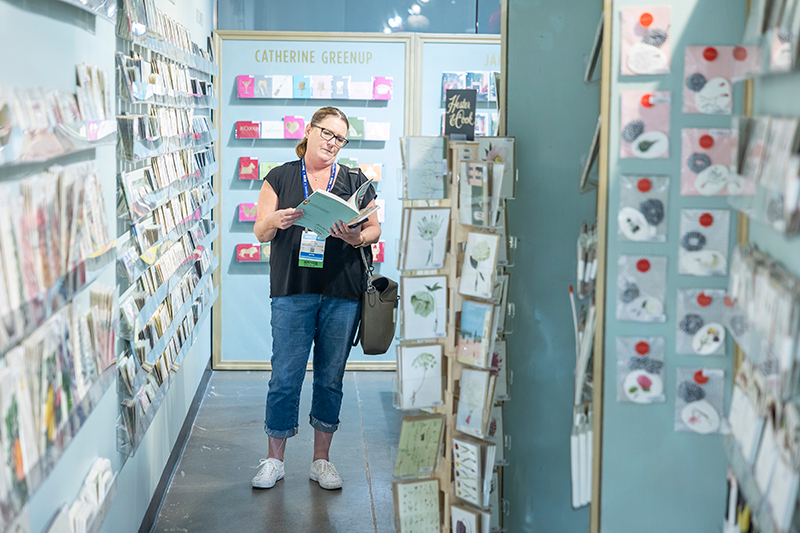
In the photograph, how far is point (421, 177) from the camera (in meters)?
2.54

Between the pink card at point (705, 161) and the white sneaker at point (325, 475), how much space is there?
2350 mm

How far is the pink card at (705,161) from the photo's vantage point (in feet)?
6.20

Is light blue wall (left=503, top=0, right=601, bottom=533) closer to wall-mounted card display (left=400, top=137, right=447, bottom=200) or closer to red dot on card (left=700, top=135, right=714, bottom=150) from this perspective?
wall-mounted card display (left=400, top=137, right=447, bottom=200)

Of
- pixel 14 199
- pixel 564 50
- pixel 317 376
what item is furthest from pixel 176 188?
pixel 14 199

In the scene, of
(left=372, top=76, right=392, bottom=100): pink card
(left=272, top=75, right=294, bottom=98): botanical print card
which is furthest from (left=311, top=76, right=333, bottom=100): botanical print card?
(left=372, top=76, right=392, bottom=100): pink card

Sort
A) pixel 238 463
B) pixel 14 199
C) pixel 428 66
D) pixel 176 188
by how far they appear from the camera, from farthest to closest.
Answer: pixel 428 66 < pixel 238 463 < pixel 176 188 < pixel 14 199

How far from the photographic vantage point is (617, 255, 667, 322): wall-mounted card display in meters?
1.96

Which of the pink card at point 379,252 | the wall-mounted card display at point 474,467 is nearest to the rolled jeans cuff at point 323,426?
the wall-mounted card display at point 474,467

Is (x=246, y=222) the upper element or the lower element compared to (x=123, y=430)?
upper

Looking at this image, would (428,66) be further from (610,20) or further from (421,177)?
(610,20)

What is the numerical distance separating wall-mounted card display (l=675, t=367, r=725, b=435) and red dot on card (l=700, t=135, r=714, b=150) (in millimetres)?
552

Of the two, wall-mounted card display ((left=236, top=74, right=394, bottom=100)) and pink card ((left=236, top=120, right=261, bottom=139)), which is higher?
wall-mounted card display ((left=236, top=74, right=394, bottom=100))

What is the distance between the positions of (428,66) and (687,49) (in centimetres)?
394

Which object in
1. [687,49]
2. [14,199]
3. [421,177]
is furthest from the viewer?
[421,177]
